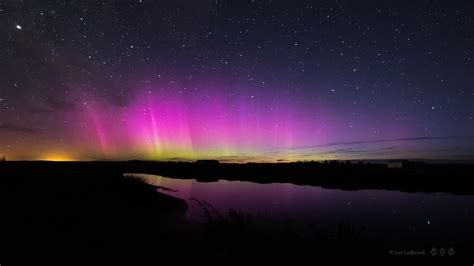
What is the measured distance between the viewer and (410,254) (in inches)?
348

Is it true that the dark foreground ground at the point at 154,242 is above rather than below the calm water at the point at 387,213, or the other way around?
above

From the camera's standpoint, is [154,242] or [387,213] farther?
[387,213]

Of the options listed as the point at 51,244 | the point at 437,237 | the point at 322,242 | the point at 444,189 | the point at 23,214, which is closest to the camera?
the point at 322,242

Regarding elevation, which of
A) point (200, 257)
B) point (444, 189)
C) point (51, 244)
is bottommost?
point (444, 189)

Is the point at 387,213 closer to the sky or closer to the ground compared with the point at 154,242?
closer to the ground

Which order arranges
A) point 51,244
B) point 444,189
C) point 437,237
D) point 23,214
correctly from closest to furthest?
point 51,244 < point 23,214 < point 437,237 < point 444,189

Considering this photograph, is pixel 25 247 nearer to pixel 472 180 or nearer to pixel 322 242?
pixel 322 242

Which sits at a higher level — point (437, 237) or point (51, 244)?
point (51, 244)

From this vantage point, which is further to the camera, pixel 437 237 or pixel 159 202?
pixel 159 202

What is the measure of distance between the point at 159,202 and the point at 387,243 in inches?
469

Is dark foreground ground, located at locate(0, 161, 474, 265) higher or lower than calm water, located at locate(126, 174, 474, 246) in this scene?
higher

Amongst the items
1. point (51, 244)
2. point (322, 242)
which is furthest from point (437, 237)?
point (51, 244)

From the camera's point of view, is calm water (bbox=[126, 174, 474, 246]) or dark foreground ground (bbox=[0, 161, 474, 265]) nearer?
dark foreground ground (bbox=[0, 161, 474, 265])

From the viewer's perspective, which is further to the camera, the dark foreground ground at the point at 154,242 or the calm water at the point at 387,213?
the calm water at the point at 387,213
